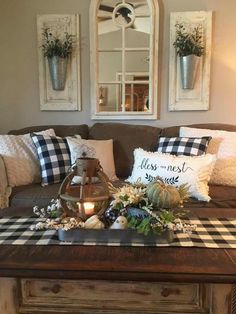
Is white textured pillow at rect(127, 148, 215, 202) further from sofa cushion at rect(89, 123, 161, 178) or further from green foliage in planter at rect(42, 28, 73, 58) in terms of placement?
green foliage in planter at rect(42, 28, 73, 58)

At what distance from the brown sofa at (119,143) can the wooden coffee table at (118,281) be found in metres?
1.09

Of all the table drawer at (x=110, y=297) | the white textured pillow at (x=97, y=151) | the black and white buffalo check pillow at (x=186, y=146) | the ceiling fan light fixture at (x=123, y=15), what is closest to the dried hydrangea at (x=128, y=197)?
the table drawer at (x=110, y=297)

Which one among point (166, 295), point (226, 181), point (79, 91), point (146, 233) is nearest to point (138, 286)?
point (166, 295)

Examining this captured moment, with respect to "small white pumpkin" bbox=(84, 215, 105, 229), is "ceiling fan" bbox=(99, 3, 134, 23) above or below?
above

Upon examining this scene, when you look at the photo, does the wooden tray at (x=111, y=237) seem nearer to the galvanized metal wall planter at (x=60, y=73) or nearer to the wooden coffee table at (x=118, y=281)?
the wooden coffee table at (x=118, y=281)

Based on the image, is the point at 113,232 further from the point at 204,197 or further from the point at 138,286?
the point at 204,197

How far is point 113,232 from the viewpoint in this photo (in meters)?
1.34

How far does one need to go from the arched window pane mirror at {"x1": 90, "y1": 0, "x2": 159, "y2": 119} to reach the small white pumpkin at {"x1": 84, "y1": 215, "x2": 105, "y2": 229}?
6.13ft

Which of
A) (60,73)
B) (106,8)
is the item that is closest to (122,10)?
(106,8)

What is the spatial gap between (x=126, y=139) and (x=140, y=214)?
1486 millimetres

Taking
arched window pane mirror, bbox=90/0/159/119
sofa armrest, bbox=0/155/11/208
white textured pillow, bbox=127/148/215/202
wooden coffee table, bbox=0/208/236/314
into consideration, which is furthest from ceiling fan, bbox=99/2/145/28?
wooden coffee table, bbox=0/208/236/314

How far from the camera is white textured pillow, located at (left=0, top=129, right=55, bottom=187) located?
2.51 meters

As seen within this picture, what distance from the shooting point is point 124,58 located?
3104mm

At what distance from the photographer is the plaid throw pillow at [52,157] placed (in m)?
2.53
